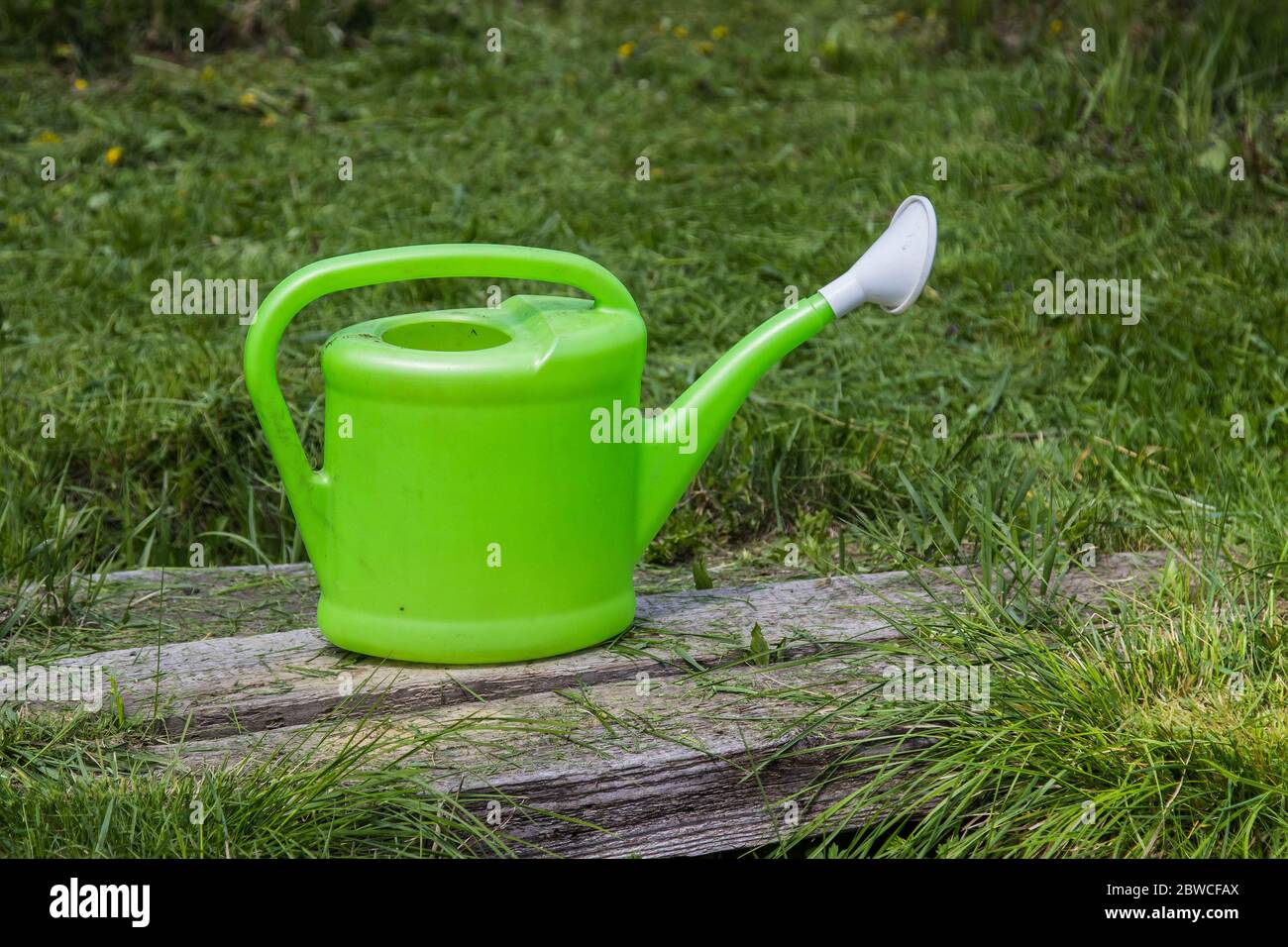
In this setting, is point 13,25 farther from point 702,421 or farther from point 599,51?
point 702,421

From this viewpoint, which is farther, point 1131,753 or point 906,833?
point 906,833

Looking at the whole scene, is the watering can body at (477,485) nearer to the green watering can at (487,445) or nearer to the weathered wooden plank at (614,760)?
the green watering can at (487,445)

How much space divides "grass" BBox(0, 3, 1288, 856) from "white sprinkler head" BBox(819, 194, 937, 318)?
0.44m

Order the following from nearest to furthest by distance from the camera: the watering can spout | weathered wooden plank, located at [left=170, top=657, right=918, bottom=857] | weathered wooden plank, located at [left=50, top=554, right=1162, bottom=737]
Answer: weathered wooden plank, located at [left=170, top=657, right=918, bottom=857] → weathered wooden plank, located at [left=50, top=554, right=1162, bottom=737] → the watering can spout

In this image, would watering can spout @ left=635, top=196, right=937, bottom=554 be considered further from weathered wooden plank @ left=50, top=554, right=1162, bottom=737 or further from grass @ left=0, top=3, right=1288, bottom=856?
grass @ left=0, top=3, right=1288, bottom=856

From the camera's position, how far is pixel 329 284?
79.0 inches

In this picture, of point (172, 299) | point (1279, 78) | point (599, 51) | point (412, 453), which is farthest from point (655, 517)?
point (599, 51)

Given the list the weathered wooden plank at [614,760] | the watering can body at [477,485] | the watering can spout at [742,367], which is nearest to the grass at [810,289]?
the weathered wooden plank at [614,760]

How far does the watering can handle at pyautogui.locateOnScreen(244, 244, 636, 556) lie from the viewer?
2.00m

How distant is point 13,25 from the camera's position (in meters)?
5.45

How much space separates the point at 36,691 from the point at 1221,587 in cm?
173

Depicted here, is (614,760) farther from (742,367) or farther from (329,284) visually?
(329,284)

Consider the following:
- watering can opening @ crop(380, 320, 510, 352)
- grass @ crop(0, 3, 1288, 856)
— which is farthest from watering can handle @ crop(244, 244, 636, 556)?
grass @ crop(0, 3, 1288, 856)

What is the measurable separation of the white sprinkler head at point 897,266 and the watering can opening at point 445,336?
0.50 meters
